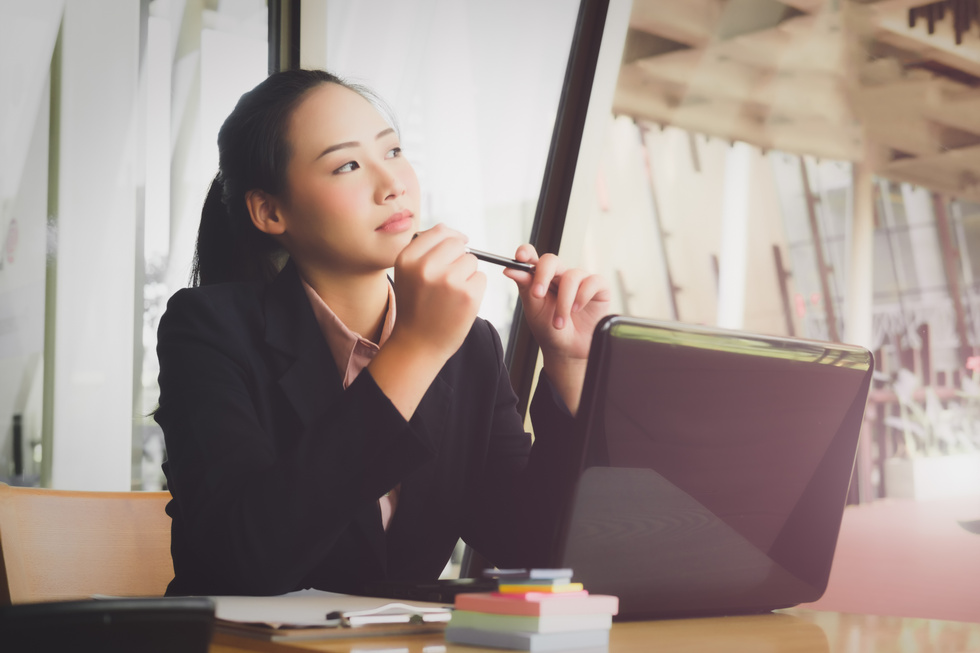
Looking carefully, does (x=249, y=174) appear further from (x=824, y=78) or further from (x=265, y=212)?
(x=824, y=78)

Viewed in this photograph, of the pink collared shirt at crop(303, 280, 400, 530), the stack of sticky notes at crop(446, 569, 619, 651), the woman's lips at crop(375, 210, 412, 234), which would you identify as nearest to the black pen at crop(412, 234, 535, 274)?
the woman's lips at crop(375, 210, 412, 234)

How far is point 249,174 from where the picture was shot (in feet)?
4.32

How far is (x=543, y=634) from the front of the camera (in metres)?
0.61

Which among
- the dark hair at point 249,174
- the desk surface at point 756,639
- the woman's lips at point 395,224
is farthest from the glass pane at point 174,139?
the desk surface at point 756,639

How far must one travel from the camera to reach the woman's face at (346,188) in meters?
1.18

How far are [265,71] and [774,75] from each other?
1.42 metres

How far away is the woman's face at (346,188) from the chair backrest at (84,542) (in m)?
0.47

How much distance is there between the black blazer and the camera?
0.86 m

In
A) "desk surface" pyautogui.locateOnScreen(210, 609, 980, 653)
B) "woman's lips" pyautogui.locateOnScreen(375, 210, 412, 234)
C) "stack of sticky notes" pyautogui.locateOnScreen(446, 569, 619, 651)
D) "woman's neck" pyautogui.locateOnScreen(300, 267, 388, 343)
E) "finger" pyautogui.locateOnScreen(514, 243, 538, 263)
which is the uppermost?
"woman's lips" pyautogui.locateOnScreen(375, 210, 412, 234)

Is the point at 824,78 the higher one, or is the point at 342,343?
the point at 824,78

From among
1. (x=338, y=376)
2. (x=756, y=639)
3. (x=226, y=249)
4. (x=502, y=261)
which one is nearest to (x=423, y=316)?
(x=502, y=261)

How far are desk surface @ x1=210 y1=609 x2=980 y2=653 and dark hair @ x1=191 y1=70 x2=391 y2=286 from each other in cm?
78

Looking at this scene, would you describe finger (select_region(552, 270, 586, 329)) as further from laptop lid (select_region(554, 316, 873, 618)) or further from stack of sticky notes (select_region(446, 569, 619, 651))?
stack of sticky notes (select_region(446, 569, 619, 651))

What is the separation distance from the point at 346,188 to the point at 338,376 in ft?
0.82
